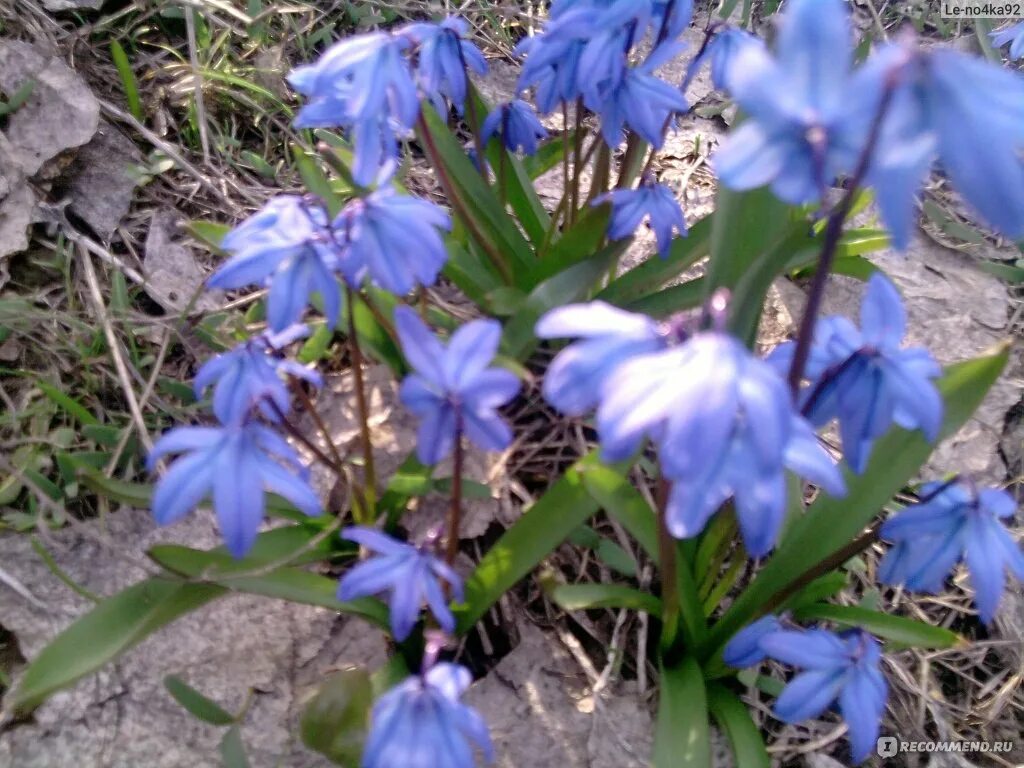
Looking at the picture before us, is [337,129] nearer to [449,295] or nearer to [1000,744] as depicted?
[449,295]

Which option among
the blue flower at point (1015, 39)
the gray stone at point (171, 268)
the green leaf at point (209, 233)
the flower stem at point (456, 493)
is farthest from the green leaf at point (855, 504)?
the blue flower at point (1015, 39)

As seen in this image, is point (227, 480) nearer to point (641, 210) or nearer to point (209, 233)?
point (209, 233)

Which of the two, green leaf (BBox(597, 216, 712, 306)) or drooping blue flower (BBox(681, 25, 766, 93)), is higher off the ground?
drooping blue flower (BBox(681, 25, 766, 93))

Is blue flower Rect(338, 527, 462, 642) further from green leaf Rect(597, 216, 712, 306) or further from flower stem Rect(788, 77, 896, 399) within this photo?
green leaf Rect(597, 216, 712, 306)

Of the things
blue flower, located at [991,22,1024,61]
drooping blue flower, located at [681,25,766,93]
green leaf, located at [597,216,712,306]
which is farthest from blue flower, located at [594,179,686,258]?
blue flower, located at [991,22,1024,61]

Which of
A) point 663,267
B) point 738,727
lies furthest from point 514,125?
point 738,727

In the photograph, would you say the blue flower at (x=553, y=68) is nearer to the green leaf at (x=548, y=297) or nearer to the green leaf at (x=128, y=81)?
the green leaf at (x=548, y=297)
